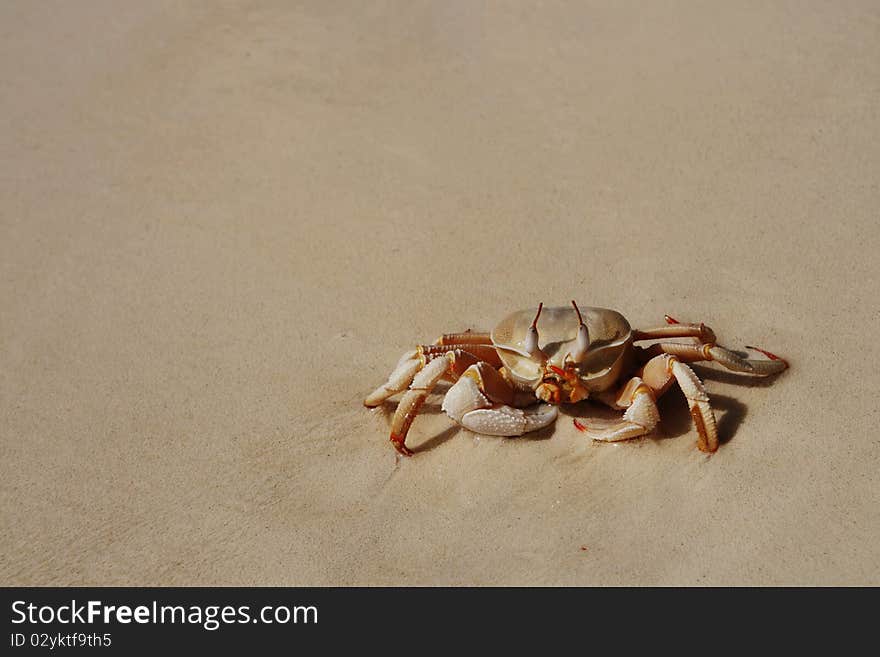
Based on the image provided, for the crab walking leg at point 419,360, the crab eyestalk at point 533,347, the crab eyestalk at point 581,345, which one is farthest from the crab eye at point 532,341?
the crab walking leg at point 419,360

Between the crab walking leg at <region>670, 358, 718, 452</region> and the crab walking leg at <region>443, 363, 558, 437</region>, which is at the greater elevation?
the crab walking leg at <region>670, 358, 718, 452</region>

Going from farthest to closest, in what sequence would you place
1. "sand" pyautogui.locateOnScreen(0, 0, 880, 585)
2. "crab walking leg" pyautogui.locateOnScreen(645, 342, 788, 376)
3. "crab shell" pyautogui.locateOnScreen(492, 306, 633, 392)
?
"crab walking leg" pyautogui.locateOnScreen(645, 342, 788, 376), "crab shell" pyautogui.locateOnScreen(492, 306, 633, 392), "sand" pyautogui.locateOnScreen(0, 0, 880, 585)

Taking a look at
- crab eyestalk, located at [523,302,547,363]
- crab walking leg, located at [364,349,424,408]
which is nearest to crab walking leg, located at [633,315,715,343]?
crab eyestalk, located at [523,302,547,363]

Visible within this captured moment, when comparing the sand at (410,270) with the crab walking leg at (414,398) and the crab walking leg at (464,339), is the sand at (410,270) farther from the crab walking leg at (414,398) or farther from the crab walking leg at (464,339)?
the crab walking leg at (464,339)

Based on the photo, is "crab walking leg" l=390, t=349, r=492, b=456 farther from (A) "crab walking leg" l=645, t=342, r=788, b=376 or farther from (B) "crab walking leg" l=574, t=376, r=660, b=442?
(A) "crab walking leg" l=645, t=342, r=788, b=376

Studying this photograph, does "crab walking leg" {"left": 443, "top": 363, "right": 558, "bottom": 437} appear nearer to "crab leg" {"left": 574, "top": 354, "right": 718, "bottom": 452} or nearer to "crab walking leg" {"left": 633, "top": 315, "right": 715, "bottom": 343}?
"crab leg" {"left": 574, "top": 354, "right": 718, "bottom": 452}

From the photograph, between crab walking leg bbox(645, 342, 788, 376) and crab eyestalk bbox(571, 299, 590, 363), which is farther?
crab walking leg bbox(645, 342, 788, 376)

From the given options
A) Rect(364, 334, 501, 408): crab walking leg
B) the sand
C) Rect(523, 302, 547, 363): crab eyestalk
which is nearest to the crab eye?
Rect(523, 302, 547, 363): crab eyestalk

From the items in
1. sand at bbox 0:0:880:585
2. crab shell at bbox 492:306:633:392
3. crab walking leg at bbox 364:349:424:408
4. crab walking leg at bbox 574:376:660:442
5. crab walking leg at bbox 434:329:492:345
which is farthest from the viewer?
crab walking leg at bbox 434:329:492:345

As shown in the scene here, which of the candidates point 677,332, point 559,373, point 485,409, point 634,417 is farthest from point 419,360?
point 677,332
